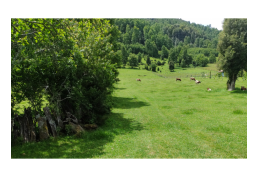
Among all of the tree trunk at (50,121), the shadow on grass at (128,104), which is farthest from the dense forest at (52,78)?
the shadow on grass at (128,104)

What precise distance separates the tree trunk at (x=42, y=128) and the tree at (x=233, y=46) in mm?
36383

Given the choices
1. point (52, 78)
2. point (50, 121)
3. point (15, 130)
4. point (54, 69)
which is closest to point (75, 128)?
point (50, 121)

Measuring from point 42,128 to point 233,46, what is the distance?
37853 mm

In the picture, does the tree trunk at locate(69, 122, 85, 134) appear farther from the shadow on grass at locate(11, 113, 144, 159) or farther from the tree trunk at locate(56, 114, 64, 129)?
the tree trunk at locate(56, 114, 64, 129)

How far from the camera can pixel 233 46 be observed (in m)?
35.4

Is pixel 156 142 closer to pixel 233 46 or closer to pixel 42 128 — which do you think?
pixel 42 128

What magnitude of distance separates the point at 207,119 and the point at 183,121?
2.75 metres

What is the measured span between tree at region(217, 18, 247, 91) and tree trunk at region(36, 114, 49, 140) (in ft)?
119

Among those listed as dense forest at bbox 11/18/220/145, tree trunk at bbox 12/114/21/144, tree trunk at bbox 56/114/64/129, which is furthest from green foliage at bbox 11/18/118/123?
tree trunk at bbox 12/114/21/144

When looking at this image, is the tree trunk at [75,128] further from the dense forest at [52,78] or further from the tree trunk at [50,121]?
the tree trunk at [50,121]

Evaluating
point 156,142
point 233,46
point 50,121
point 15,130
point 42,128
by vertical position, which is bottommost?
point 156,142

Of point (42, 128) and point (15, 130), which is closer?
point (15, 130)

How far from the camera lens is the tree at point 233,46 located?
114 feet

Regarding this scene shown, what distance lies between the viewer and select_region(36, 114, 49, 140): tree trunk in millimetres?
11878
